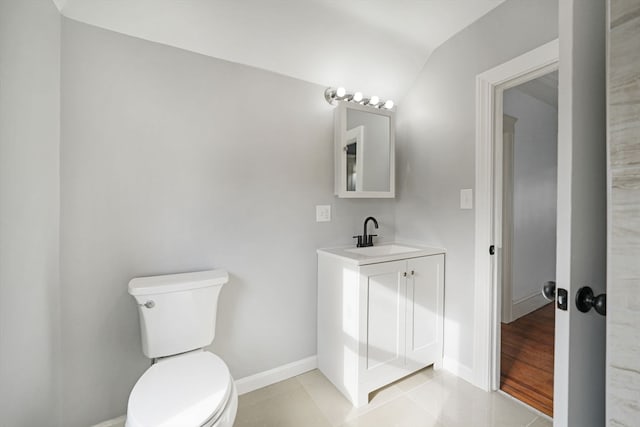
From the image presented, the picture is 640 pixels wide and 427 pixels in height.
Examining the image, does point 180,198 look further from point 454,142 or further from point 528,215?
point 528,215

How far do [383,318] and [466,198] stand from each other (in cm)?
93

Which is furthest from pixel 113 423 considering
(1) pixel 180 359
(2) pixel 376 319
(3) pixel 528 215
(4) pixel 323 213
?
(3) pixel 528 215

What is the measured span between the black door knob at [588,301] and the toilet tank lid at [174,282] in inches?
54.7

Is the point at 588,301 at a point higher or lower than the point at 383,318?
higher

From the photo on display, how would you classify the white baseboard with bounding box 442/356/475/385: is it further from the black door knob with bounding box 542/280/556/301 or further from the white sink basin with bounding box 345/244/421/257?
the black door knob with bounding box 542/280/556/301

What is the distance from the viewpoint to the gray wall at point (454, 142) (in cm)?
163

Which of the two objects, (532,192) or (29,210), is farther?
(532,192)

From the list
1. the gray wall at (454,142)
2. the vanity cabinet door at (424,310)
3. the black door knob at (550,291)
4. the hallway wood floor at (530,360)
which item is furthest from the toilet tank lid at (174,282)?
the hallway wood floor at (530,360)

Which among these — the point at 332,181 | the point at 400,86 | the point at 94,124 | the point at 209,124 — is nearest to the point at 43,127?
the point at 94,124

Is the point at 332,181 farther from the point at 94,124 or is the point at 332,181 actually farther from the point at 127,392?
A: the point at 127,392

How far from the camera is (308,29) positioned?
1.69 meters

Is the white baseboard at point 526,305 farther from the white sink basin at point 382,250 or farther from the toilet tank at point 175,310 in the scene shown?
the toilet tank at point 175,310

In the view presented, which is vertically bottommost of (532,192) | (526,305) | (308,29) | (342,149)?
(526,305)

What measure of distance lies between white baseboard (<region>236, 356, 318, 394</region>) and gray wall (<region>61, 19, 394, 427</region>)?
4 cm
